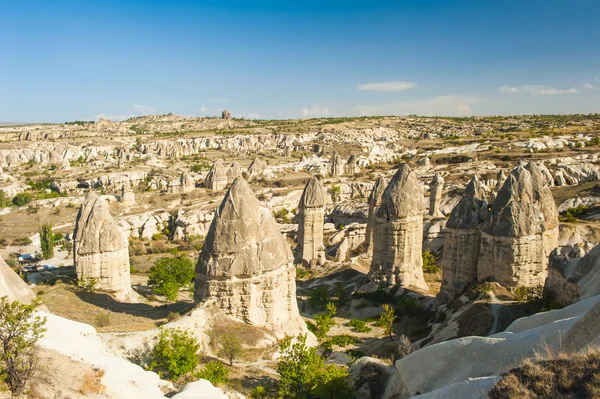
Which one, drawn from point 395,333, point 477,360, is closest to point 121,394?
point 477,360

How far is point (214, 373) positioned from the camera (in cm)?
1170

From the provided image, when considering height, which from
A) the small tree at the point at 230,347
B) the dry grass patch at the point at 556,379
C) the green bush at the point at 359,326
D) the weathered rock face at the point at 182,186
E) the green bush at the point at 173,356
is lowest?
the green bush at the point at 359,326

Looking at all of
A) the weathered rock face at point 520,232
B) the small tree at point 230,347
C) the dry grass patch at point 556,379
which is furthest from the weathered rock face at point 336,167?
the dry grass patch at point 556,379

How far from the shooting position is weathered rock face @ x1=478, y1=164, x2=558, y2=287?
55.4 feet

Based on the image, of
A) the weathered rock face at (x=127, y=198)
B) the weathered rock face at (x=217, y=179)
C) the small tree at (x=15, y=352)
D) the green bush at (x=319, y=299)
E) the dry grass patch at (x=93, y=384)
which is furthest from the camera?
the weathered rock face at (x=217, y=179)

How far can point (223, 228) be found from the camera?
14.9 m

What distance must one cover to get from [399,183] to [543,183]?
6987 millimetres

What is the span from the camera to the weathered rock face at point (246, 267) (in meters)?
14.5

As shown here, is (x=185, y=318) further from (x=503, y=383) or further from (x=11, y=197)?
(x=11, y=197)

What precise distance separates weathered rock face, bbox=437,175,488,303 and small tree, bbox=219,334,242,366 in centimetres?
1119

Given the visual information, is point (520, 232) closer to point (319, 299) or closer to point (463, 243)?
point (463, 243)

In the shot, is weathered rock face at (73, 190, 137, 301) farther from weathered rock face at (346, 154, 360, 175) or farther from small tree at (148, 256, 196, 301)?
weathered rock face at (346, 154, 360, 175)

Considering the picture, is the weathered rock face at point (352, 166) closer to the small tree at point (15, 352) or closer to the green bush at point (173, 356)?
the green bush at point (173, 356)

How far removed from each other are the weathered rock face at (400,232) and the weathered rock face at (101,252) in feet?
45.4
